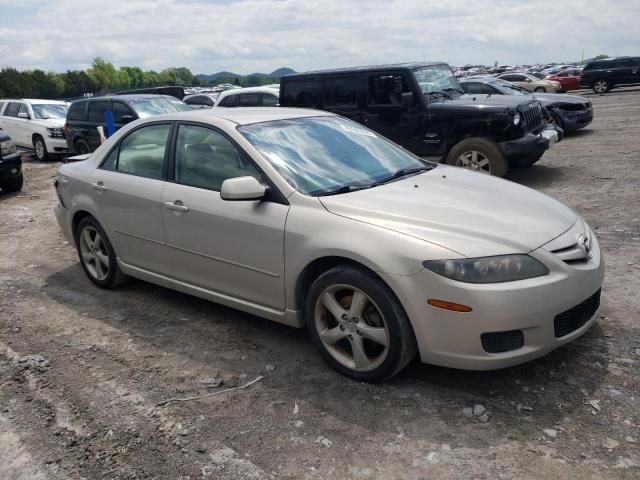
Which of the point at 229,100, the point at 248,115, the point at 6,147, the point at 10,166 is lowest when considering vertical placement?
the point at 10,166

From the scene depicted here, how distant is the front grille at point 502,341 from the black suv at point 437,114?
5878mm

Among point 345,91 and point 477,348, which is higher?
point 345,91

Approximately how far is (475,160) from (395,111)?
4.83 feet

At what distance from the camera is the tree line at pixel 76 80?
242 feet

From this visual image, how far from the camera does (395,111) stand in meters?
9.16

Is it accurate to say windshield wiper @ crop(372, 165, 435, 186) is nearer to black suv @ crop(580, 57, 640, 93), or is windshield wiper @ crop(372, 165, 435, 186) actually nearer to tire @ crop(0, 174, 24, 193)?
tire @ crop(0, 174, 24, 193)

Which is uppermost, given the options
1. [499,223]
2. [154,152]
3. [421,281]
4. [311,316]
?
[154,152]

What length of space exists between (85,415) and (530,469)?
241 centimetres

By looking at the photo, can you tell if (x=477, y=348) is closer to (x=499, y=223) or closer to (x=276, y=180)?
(x=499, y=223)

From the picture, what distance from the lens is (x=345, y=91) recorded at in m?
9.59

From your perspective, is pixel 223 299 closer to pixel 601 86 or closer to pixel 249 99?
pixel 249 99

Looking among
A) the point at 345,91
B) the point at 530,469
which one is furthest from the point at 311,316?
the point at 345,91

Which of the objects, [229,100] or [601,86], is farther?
[601,86]

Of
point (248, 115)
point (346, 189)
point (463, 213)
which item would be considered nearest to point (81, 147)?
point (248, 115)
